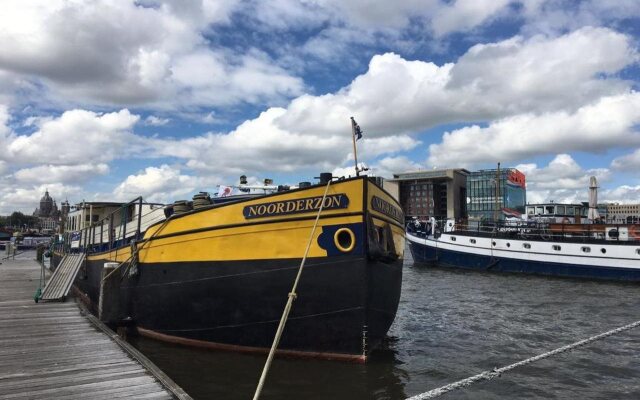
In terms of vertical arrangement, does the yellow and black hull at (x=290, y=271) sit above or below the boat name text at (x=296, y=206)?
below

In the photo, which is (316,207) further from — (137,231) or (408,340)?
(137,231)

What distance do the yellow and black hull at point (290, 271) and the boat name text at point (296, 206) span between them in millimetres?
18

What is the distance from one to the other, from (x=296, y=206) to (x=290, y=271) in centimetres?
116

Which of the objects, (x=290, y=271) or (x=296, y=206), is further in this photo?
(x=296, y=206)

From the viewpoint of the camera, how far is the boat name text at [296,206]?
811 cm

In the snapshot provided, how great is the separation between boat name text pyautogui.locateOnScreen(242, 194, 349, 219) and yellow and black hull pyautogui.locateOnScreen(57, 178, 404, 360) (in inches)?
0.7

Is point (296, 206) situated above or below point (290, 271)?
above

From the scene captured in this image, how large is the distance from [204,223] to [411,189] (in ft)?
454

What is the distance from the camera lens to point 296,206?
826 cm

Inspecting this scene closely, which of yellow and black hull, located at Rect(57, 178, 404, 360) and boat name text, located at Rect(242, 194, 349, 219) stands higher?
boat name text, located at Rect(242, 194, 349, 219)

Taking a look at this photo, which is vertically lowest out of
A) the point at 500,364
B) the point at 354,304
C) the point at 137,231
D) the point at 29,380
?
the point at 500,364

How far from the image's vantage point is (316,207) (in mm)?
8164

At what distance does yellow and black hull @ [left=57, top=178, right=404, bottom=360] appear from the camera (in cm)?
802

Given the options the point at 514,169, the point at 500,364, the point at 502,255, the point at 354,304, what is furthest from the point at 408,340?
the point at 514,169
